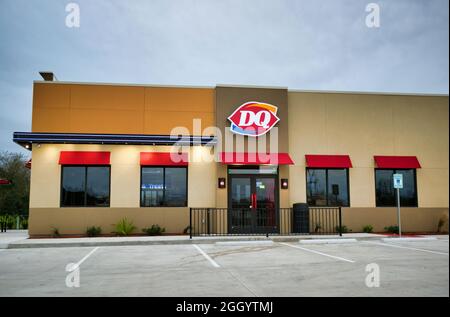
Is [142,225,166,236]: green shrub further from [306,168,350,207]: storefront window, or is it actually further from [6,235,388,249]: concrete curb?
[306,168,350,207]: storefront window

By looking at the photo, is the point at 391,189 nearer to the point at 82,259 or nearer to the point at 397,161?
the point at 397,161

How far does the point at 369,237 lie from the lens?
16516mm

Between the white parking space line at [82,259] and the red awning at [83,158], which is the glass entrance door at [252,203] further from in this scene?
the white parking space line at [82,259]

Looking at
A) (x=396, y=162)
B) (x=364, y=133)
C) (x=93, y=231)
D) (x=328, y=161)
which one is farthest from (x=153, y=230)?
(x=396, y=162)

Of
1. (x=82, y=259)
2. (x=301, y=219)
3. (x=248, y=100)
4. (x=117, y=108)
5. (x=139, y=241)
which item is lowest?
(x=82, y=259)

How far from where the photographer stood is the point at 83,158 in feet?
59.1

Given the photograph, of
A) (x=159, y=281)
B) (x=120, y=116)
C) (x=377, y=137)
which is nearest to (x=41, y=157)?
(x=120, y=116)

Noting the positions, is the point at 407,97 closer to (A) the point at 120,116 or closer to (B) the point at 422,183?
(B) the point at 422,183

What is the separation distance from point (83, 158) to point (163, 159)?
3227 mm

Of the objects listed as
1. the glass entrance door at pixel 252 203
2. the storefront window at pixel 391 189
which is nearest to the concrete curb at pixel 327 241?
the glass entrance door at pixel 252 203

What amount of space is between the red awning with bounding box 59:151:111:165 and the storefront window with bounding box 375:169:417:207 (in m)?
11.9

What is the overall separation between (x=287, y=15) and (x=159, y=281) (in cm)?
503

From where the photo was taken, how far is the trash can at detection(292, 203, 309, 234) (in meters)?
17.8

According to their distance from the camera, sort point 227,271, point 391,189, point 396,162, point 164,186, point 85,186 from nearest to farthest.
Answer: point 227,271, point 85,186, point 164,186, point 396,162, point 391,189
